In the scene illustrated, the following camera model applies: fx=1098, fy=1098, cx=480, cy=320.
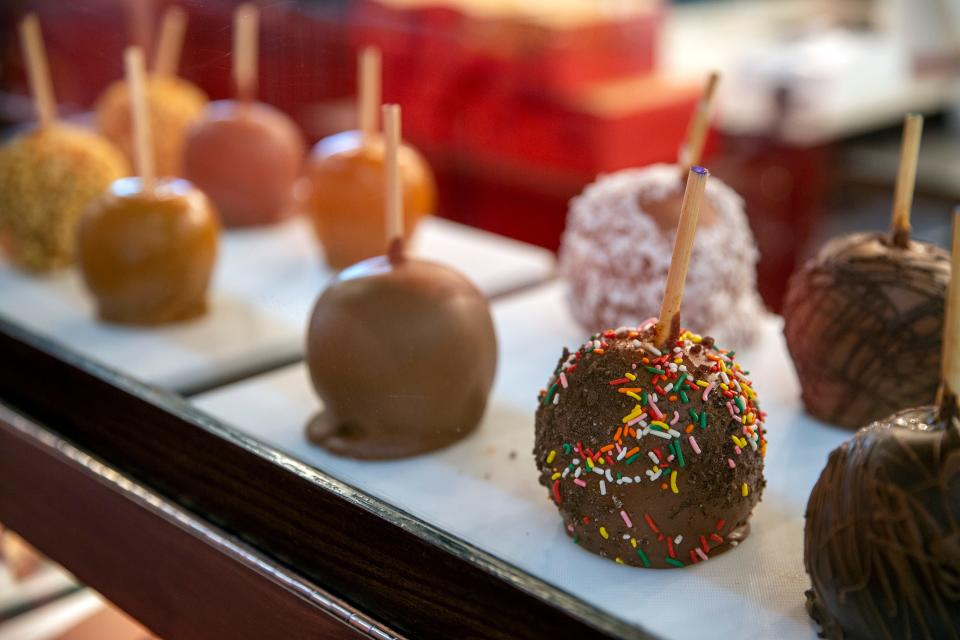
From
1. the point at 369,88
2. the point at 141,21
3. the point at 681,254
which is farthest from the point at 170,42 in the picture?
the point at 681,254

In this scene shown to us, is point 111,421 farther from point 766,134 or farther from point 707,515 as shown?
point 766,134

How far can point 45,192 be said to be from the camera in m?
1.46

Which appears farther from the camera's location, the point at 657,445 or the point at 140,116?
the point at 140,116

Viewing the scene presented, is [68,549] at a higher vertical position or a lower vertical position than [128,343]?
lower

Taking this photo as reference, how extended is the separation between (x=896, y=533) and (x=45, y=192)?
118 centimetres

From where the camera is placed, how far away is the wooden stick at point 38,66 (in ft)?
4.64

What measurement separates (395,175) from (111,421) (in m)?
0.35

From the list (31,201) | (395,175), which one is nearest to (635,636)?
(395,175)

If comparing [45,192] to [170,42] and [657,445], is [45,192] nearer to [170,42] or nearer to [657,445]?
[170,42]

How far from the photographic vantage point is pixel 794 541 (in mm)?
865

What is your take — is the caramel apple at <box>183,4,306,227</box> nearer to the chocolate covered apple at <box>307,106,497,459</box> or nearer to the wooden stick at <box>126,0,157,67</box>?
the wooden stick at <box>126,0,157,67</box>

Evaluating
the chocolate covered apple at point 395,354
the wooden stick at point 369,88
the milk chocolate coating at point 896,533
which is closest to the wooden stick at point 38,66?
the wooden stick at point 369,88

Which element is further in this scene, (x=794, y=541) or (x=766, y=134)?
(x=766, y=134)

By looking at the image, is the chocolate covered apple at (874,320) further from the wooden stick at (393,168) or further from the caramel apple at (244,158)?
the caramel apple at (244,158)
